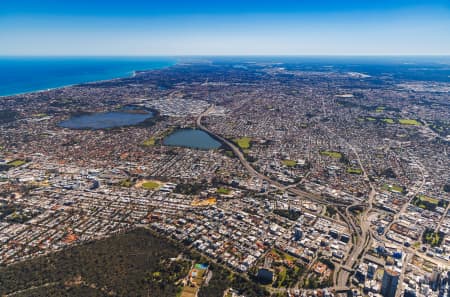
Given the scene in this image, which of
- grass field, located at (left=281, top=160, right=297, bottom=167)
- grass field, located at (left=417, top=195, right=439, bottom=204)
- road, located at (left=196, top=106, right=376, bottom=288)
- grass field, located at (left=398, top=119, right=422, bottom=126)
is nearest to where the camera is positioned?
road, located at (left=196, top=106, right=376, bottom=288)

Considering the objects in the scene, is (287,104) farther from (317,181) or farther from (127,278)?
(127,278)

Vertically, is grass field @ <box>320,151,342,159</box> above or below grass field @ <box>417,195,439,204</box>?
above

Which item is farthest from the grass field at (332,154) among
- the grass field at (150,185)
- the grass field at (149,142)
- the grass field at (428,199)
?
the grass field at (149,142)

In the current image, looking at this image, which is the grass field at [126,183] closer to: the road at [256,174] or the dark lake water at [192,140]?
the road at [256,174]

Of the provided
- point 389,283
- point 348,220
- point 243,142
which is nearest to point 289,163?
point 243,142

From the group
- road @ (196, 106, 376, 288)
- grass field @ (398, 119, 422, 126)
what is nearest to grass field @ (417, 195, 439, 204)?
road @ (196, 106, 376, 288)

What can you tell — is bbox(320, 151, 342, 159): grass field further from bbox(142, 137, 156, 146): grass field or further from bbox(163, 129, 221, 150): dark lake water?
bbox(142, 137, 156, 146): grass field

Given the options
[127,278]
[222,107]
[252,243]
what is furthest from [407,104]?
[127,278]
